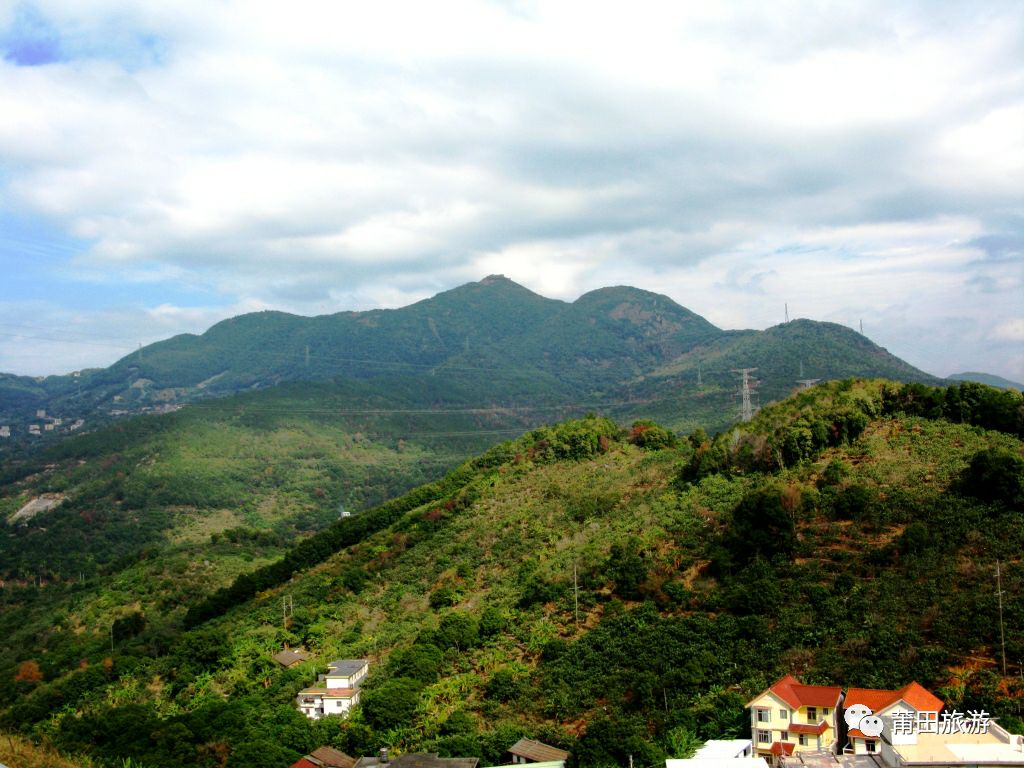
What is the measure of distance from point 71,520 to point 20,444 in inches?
4203

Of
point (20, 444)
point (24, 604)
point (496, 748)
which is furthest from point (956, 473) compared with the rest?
point (20, 444)

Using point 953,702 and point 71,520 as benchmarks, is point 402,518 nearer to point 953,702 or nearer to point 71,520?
point 953,702

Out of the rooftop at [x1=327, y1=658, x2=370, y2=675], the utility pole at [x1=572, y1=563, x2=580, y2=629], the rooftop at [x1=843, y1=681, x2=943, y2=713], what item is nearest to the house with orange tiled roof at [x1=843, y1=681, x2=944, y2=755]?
the rooftop at [x1=843, y1=681, x2=943, y2=713]

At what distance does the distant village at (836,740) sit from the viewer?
1482cm

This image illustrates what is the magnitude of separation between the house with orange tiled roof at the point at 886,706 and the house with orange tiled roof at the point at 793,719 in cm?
40

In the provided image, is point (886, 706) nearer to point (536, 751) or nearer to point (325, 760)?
point (536, 751)

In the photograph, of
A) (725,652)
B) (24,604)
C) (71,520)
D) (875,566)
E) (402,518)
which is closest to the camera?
(725,652)

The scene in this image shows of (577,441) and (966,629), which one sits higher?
(577,441)

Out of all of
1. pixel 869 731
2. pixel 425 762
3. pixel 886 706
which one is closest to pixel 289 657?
pixel 425 762

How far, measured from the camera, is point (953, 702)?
1752 centimetres

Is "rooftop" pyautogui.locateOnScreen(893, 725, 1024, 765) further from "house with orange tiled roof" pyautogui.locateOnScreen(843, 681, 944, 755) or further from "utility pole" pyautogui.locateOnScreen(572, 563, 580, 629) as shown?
"utility pole" pyautogui.locateOnScreen(572, 563, 580, 629)

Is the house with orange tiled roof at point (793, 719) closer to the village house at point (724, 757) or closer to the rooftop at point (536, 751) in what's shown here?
the village house at point (724, 757)

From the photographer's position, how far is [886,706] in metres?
17.0

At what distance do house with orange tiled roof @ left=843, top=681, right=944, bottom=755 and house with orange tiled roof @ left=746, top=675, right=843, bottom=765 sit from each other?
0.40 metres
